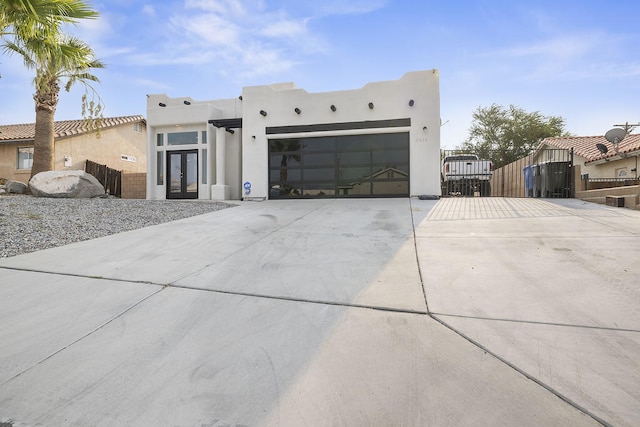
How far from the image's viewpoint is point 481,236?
19.1ft

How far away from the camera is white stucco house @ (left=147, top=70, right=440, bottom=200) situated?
1234 centimetres

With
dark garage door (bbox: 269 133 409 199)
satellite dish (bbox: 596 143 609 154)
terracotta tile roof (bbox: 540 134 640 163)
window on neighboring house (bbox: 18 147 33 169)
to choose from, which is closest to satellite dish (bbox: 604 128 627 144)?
terracotta tile roof (bbox: 540 134 640 163)

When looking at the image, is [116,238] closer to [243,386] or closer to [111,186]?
[243,386]

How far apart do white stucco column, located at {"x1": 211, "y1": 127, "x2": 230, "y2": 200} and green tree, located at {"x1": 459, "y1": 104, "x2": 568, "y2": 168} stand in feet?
78.6

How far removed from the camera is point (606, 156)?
589 inches

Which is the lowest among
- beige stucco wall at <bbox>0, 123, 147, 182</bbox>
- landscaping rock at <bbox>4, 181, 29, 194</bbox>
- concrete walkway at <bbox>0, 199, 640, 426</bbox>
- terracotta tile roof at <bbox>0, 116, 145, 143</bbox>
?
concrete walkway at <bbox>0, 199, 640, 426</bbox>

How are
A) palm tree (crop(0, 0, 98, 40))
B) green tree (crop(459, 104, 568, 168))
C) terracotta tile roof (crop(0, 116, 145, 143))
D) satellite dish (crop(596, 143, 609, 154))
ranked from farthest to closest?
green tree (crop(459, 104, 568, 168)) → terracotta tile roof (crop(0, 116, 145, 143)) → satellite dish (crop(596, 143, 609, 154)) → palm tree (crop(0, 0, 98, 40))

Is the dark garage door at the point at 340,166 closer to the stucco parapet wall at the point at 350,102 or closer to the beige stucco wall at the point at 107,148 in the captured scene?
the stucco parapet wall at the point at 350,102

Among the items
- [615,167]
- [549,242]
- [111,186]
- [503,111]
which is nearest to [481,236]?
[549,242]

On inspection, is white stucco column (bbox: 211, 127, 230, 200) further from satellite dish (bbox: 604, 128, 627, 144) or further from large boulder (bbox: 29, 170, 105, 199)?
satellite dish (bbox: 604, 128, 627, 144)

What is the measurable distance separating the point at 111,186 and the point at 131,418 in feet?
62.6

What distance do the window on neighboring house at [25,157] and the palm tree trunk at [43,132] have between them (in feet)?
27.3

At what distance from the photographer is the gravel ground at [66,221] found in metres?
5.79

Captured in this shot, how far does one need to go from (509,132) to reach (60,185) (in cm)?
3357
